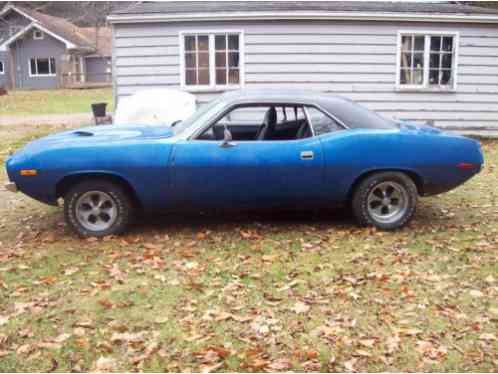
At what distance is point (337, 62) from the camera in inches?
484

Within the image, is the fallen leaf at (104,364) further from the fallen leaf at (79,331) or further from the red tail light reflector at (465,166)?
the red tail light reflector at (465,166)

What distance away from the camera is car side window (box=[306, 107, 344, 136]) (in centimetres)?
596

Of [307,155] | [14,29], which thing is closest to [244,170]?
[307,155]

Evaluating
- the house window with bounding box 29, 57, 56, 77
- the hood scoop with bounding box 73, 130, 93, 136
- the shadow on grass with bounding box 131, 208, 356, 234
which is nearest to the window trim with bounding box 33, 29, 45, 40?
the house window with bounding box 29, 57, 56, 77

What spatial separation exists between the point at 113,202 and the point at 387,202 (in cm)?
299

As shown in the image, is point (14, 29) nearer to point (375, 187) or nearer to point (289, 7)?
point (289, 7)

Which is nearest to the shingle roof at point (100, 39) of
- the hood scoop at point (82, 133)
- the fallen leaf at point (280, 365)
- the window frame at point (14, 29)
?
the window frame at point (14, 29)

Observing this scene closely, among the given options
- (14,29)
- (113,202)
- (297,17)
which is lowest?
(113,202)

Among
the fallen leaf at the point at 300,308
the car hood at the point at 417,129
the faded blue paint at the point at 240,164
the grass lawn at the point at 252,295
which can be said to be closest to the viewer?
the grass lawn at the point at 252,295

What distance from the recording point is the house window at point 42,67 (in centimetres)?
4349

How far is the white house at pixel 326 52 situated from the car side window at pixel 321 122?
20.8 feet

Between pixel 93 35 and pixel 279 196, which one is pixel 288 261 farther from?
pixel 93 35

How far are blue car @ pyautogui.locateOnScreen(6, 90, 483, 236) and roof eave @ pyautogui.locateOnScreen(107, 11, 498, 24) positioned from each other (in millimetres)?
6125

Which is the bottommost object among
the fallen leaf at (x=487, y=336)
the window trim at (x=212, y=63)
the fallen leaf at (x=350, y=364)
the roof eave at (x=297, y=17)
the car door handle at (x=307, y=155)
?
the fallen leaf at (x=350, y=364)
